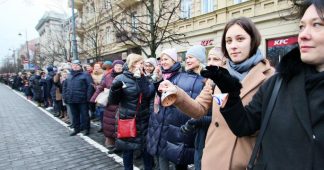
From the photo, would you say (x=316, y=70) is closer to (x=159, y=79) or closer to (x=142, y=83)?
(x=159, y=79)

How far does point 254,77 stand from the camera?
72.9 inches

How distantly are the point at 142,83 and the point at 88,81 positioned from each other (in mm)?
3707

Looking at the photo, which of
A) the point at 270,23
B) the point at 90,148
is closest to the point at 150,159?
the point at 90,148

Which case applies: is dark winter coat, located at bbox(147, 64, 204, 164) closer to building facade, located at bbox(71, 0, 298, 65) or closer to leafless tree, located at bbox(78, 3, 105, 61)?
building facade, located at bbox(71, 0, 298, 65)

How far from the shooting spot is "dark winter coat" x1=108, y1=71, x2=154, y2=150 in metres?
4.20

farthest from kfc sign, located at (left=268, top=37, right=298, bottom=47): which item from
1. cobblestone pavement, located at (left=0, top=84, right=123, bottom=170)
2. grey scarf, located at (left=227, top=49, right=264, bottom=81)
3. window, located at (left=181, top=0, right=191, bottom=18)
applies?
grey scarf, located at (left=227, top=49, right=264, bottom=81)

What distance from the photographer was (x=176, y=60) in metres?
3.81

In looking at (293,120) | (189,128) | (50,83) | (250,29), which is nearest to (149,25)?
(50,83)

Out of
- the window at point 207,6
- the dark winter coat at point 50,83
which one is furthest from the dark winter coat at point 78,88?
the window at point 207,6

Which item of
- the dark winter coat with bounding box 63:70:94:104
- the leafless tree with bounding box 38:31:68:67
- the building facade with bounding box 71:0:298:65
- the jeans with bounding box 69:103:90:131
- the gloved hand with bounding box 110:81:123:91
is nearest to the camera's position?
the gloved hand with bounding box 110:81:123:91

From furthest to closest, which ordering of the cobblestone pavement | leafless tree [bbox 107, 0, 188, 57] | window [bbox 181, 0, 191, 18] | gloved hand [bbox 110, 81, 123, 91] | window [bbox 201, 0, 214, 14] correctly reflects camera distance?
window [bbox 181, 0, 191, 18] → window [bbox 201, 0, 214, 14] → leafless tree [bbox 107, 0, 188, 57] → the cobblestone pavement → gloved hand [bbox 110, 81, 123, 91]

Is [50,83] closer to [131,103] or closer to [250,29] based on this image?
[131,103]

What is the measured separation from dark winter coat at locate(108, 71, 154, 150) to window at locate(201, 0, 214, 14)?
38.2 ft

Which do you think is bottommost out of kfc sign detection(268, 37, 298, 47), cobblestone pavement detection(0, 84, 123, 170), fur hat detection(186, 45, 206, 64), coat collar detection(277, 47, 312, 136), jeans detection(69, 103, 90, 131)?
cobblestone pavement detection(0, 84, 123, 170)
